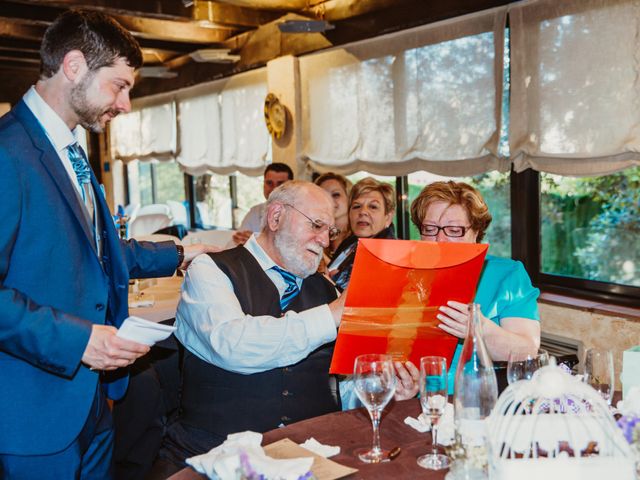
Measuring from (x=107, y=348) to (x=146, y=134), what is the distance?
8079mm

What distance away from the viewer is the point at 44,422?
1.63 meters

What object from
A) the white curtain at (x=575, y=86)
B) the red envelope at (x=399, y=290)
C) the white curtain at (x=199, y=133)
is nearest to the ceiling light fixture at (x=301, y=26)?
the white curtain at (x=575, y=86)

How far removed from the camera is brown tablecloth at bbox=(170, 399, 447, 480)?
1350 mm

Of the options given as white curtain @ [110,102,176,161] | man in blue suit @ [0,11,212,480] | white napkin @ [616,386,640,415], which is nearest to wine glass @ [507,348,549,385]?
white napkin @ [616,386,640,415]

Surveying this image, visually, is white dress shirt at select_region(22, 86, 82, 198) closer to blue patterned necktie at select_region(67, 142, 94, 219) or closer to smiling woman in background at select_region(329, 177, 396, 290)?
blue patterned necktie at select_region(67, 142, 94, 219)

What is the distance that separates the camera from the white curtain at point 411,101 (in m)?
4.17

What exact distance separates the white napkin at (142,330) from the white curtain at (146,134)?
728 cm

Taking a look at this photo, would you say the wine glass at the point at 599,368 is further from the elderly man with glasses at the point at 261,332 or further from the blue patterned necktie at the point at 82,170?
the blue patterned necktie at the point at 82,170

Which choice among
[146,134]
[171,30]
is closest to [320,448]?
[171,30]

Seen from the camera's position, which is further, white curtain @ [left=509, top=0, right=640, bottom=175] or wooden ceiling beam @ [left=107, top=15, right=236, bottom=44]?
wooden ceiling beam @ [left=107, top=15, right=236, bottom=44]

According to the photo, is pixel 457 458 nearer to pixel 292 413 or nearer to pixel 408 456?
pixel 408 456

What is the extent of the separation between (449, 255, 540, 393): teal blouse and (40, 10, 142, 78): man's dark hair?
53.5 inches

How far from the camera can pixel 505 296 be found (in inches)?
86.6

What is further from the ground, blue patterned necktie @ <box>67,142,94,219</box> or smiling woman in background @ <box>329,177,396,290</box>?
blue patterned necktie @ <box>67,142,94,219</box>
